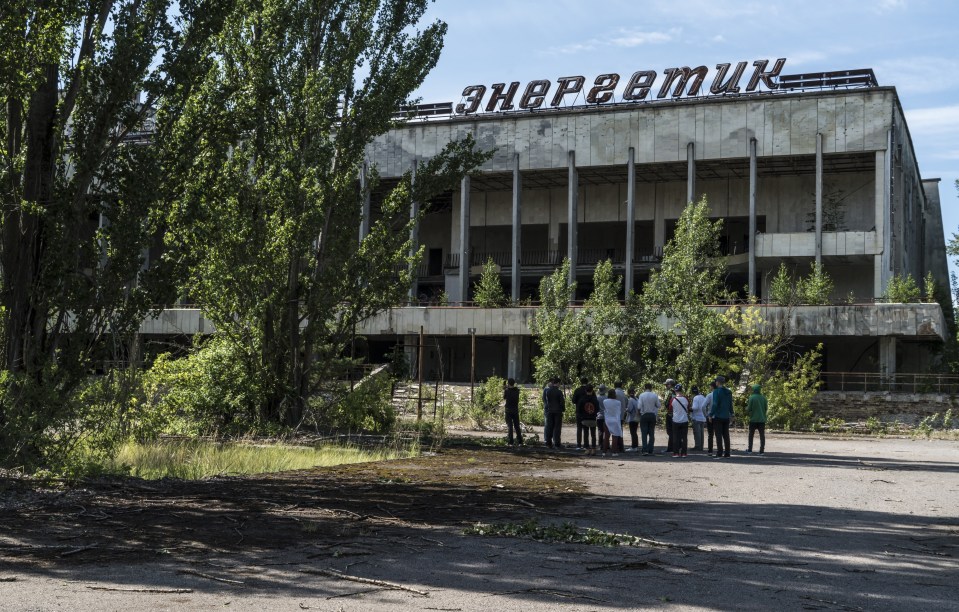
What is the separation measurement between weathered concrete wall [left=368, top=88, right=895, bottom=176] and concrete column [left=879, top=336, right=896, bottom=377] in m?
9.73

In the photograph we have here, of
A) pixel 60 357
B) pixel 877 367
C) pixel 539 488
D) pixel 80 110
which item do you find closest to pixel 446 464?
pixel 539 488

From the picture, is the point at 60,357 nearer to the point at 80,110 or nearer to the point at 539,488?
the point at 80,110

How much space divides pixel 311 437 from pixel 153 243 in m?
7.76

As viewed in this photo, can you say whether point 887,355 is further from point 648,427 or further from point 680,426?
point 680,426

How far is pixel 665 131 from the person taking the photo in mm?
50438

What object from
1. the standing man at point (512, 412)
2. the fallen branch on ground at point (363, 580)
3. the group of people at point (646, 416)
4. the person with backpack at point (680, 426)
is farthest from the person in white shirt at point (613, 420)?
the fallen branch on ground at point (363, 580)

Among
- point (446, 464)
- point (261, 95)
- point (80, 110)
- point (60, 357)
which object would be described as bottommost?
point (446, 464)

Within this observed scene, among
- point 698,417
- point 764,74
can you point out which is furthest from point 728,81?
point 698,417

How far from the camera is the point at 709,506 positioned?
37.8 feet

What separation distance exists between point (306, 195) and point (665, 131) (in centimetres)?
3327

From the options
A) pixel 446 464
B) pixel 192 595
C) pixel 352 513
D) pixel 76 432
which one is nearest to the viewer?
pixel 192 595

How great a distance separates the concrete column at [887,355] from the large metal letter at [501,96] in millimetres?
23152

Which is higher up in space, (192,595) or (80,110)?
(80,110)

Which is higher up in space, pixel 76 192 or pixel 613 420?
pixel 76 192
